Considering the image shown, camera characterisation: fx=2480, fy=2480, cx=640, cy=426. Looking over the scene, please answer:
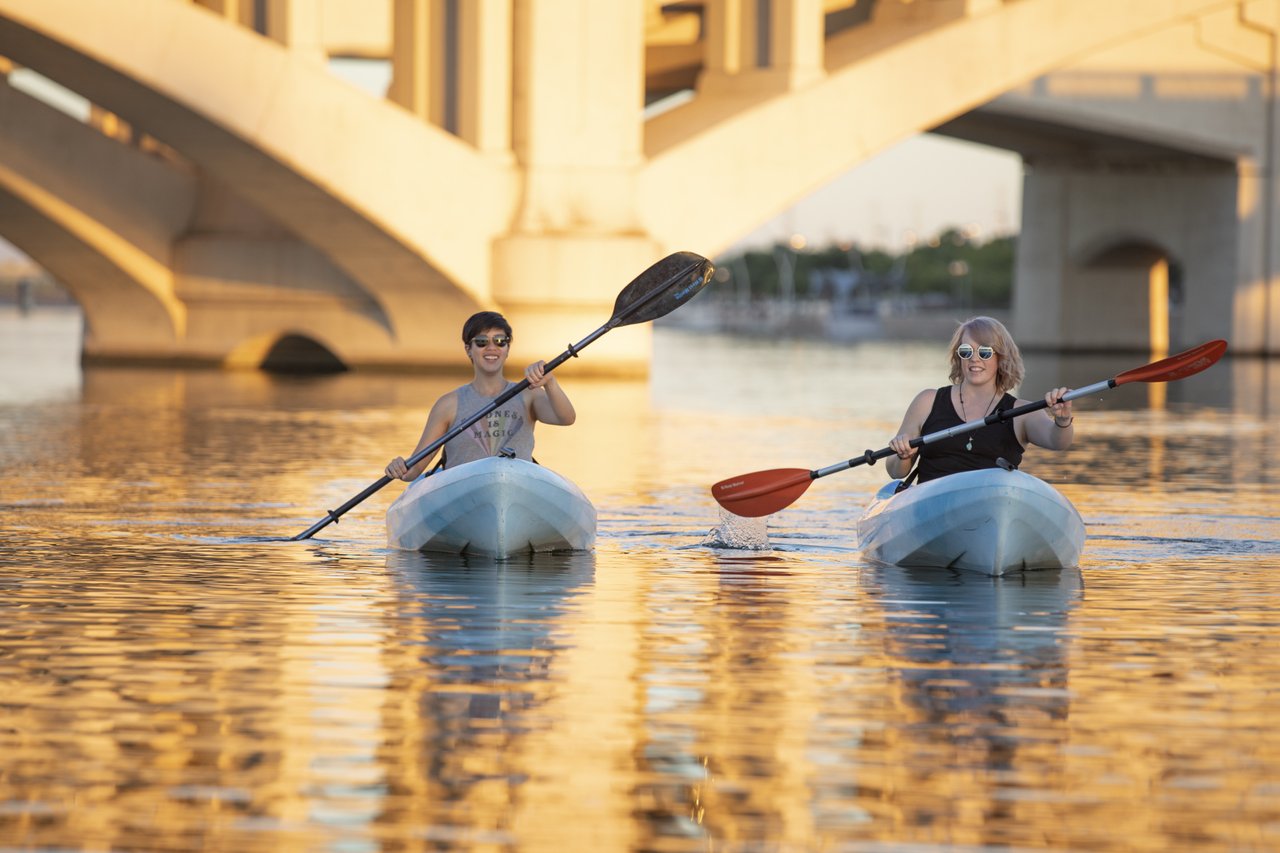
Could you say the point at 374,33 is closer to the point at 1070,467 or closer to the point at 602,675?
the point at 1070,467

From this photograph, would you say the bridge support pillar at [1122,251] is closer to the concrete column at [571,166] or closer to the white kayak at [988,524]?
the concrete column at [571,166]

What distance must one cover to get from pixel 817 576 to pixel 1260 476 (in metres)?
8.82

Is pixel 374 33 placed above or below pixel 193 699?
above

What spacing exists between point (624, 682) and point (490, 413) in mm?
4832

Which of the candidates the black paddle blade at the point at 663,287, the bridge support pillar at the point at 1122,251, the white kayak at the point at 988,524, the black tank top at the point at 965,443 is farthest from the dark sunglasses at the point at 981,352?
the bridge support pillar at the point at 1122,251

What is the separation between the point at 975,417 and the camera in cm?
1270

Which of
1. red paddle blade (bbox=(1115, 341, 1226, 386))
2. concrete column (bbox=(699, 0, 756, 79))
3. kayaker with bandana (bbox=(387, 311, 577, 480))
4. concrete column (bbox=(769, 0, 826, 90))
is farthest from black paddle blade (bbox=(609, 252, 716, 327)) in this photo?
concrete column (bbox=(699, 0, 756, 79))

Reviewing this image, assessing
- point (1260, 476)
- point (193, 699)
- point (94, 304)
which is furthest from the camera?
point (94, 304)

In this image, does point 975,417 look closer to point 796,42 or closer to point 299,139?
point 299,139

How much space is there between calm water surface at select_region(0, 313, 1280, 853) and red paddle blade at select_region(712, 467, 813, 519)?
309mm

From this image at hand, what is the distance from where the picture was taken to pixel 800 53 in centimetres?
4291

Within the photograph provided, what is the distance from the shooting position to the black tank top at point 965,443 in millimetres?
12695

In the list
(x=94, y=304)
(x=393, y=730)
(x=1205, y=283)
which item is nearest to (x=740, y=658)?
(x=393, y=730)

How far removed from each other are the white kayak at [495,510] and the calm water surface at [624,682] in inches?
8.8
